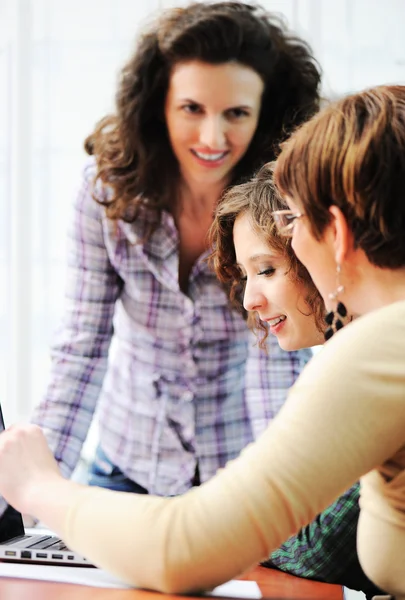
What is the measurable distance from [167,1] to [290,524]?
2.74m

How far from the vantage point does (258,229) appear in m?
1.31

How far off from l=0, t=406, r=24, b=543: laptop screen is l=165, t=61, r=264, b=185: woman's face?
778 millimetres

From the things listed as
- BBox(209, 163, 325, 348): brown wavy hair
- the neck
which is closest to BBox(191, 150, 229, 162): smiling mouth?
the neck

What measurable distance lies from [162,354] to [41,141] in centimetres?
161

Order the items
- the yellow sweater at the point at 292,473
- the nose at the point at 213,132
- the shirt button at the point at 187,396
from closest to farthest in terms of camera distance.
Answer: the yellow sweater at the point at 292,473 → the nose at the point at 213,132 → the shirt button at the point at 187,396

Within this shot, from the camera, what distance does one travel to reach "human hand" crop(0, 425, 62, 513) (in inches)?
36.2

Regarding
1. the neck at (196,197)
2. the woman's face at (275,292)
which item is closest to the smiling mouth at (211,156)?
the neck at (196,197)

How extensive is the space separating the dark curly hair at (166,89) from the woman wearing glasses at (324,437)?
3.05 ft

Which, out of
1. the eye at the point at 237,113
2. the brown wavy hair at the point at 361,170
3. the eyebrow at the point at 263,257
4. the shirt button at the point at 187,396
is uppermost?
the eye at the point at 237,113

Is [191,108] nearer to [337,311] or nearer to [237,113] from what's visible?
[237,113]

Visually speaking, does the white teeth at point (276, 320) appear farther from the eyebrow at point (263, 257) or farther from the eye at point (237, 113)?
the eye at point (237, 113)

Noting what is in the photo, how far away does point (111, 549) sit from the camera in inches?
31.5

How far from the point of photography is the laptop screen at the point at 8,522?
1.25m

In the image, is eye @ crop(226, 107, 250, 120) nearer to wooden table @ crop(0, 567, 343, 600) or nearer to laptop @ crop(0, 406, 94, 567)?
laptop @ crop(0, 406, 94, 567)
